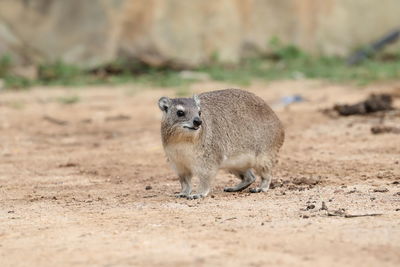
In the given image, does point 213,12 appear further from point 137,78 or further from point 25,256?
point 25,256

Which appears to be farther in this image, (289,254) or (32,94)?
(32,94)

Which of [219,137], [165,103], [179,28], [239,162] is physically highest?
[179,28]

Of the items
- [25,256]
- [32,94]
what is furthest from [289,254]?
[32,94]

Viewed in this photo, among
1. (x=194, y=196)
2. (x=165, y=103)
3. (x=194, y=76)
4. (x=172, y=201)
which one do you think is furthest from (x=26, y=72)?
(x=172, y=201)

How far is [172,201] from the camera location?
7.63 m

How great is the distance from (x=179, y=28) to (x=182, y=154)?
11.4 metres

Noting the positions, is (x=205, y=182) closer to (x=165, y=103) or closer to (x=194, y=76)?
(x=165, y=103)

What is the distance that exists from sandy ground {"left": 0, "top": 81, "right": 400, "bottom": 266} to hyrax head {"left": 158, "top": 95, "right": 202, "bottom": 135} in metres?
0.61

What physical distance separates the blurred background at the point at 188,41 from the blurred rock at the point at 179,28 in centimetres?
2

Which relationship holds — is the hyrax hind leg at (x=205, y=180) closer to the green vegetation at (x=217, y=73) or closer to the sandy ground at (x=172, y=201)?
the sandy ground at (x=172, y=201)

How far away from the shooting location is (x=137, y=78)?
1772 cm

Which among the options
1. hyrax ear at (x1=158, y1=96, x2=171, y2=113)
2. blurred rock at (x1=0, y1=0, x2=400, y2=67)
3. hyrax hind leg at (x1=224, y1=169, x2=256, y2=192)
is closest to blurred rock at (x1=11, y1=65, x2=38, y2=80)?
blurred rock at (x1=0, y1=0, x2=400, y2=67)

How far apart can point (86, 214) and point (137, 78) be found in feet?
35.5

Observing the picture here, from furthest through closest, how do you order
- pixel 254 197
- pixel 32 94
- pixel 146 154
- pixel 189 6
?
pixel 189 6 → pixel 32 94 → pixel 146 154 → pixel 254 197
